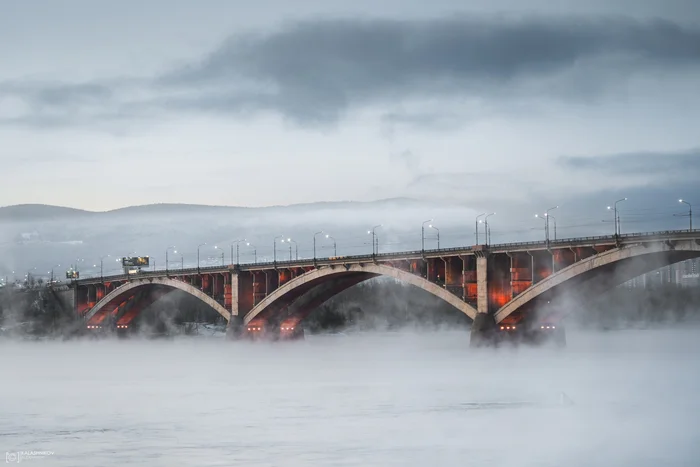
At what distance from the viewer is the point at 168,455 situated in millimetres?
49125

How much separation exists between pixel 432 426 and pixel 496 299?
4486 cm

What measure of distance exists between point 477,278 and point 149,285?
264 feet

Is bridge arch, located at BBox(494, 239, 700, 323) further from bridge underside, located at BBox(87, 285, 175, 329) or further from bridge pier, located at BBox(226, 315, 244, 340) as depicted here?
bridge underside, located at BBox(87, 285, 175, 329)

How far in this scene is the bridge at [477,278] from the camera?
90125 millimetres

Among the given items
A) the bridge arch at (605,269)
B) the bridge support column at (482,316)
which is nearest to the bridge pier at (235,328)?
the bridge support column at (482,316)

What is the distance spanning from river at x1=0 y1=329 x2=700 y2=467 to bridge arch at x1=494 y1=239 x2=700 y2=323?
6.20 m

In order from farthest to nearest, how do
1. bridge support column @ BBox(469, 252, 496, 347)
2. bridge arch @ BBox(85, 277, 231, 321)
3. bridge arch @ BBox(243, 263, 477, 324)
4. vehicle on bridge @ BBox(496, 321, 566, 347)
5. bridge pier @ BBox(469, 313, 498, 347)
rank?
bridge arch @ BBox(85, 277, 231, 321), bridge arch @ BBox(243, 263, 477, 324), vehicle on bridge @ BBox(496, 321, 566, 347), bridge support column @ BBox(469, 252, 496, 347), bridge pier @ BBox(469, 313, 498, 347)

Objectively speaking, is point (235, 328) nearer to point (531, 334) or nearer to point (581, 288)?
point (531, 334)

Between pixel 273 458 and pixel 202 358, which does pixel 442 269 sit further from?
pixel 273 458

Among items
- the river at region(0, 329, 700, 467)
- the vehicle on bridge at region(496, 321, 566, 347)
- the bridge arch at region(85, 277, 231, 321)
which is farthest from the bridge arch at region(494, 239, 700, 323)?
the bridge arch at region(85, 277, 231, 321)

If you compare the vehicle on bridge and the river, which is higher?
the vehicle on bridge

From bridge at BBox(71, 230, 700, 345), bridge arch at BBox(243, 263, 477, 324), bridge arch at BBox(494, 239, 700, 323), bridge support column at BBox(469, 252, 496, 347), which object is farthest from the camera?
bridge arch at BBox(243, 263, 477, 324)

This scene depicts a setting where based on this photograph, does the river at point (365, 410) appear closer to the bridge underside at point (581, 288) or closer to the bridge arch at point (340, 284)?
the bridge underside at point (581, 288)

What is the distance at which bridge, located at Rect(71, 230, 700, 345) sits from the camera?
90.1 m
